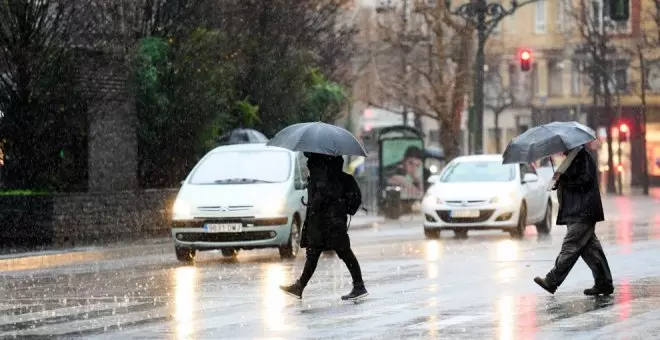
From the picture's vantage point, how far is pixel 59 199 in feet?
96.3

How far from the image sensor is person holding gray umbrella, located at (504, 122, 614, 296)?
16625 millimetres

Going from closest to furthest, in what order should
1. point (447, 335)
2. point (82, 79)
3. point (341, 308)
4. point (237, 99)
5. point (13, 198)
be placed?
point (447, 335) → point (341, 308) → point (13, 198) → point (82, 79) → point (237, 99)

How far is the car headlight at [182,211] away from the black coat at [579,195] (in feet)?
29.0

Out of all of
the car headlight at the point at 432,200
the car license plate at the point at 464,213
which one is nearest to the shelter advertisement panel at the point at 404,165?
the car headlight at the point at 432,200

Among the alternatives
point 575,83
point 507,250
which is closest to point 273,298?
point 507,250

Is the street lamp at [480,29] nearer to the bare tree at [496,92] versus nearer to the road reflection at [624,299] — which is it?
the road reflection at [624,299]

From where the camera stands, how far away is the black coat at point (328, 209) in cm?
1662

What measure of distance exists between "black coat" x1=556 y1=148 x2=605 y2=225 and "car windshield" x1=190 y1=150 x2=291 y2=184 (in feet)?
29.9

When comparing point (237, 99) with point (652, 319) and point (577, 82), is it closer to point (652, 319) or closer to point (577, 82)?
point (652, 319)

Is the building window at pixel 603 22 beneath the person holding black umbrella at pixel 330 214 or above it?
above

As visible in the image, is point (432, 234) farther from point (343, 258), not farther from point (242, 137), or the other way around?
point (343, 258)

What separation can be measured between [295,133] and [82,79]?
15422 millimetres

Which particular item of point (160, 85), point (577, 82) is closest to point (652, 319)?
point (160, 85)

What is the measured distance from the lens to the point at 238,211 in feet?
80.0
